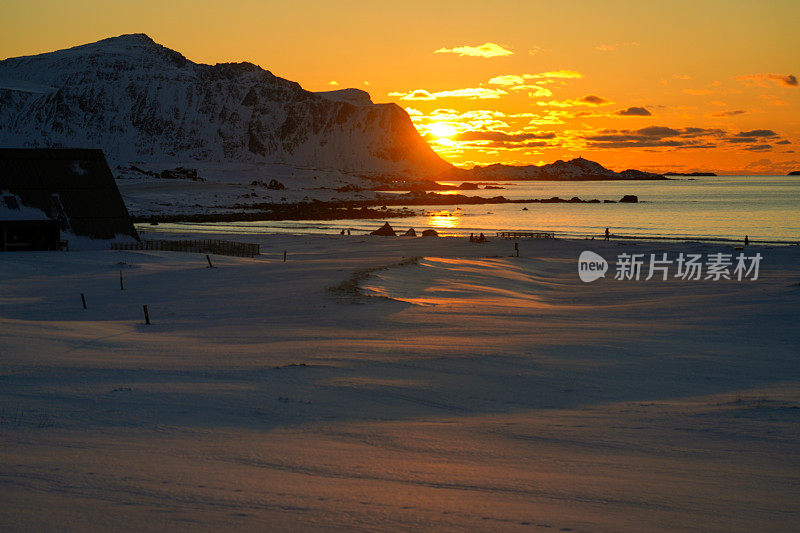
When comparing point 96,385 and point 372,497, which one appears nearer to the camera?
point 372,497

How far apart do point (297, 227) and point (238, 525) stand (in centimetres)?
9084

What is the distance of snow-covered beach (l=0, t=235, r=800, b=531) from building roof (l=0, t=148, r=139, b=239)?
20721 mm

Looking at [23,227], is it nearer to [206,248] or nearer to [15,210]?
[15,210]

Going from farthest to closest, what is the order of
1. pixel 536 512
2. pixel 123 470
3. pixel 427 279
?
pixel 427 279 → pixel 123 470 → pixel 536 512

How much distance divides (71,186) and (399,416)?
4261 centimetres

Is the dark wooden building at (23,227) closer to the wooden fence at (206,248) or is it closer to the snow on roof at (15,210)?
the snow on roof at (15,210)

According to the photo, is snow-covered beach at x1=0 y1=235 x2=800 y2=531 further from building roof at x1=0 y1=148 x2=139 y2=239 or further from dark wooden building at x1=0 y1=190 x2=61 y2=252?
building roof at x1=0 y1=148 x2=139 y2=239

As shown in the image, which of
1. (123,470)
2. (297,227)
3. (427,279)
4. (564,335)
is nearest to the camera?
(123,470)

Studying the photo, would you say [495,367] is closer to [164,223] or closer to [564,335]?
[564,335]

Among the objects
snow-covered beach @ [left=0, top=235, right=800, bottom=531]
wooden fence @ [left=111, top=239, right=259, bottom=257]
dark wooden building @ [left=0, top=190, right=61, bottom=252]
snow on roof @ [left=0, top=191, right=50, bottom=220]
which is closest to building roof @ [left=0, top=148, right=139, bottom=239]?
snow on roof @ [left=0, top=191, right=50, bottom=220]

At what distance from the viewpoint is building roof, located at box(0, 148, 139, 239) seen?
44.5 metres

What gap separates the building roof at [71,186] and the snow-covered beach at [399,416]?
2072 cm

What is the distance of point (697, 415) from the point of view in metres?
11.2

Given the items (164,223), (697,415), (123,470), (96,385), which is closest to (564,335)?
(697,415)
